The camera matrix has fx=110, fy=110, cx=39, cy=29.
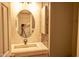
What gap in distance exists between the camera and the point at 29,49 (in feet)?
4.18

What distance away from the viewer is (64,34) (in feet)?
3.55

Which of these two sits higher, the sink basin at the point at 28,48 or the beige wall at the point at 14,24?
the beige wall at the point at 14,24

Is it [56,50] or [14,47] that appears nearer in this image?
[56,50]

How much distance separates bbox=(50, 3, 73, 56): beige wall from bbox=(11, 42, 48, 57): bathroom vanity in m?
0.16

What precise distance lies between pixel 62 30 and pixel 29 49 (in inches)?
17.8

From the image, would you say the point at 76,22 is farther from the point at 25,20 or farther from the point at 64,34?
the point at 25,20

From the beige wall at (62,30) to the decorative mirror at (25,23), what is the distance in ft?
1.00

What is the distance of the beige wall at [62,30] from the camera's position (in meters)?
1.07

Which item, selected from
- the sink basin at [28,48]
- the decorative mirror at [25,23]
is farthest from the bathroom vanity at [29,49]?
the decorative mirror at [25,23]

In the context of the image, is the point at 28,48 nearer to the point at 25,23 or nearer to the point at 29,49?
the point at 29,49

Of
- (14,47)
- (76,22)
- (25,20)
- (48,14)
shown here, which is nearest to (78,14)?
(76,22)

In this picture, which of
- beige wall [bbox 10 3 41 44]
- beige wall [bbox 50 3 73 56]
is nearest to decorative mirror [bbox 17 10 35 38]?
beige wall [bbox 10 3 41 44]

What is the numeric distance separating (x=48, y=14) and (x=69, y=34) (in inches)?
12.2

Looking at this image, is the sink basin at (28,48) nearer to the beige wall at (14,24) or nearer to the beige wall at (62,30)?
the beige wall at (14,24)
